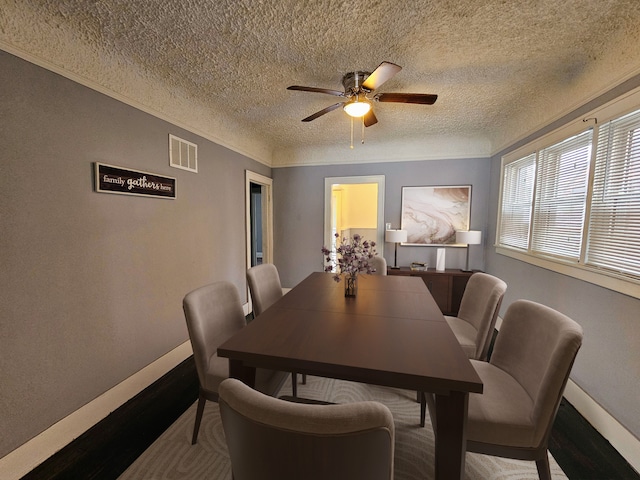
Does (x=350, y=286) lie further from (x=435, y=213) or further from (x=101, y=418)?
(x=435, y=213)

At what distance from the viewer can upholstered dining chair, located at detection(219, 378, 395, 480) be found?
0.62 meters

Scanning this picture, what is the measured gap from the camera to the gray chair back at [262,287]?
212 cm

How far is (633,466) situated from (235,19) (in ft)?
11.2

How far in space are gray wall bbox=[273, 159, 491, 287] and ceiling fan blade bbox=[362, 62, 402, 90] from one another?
2458 mm

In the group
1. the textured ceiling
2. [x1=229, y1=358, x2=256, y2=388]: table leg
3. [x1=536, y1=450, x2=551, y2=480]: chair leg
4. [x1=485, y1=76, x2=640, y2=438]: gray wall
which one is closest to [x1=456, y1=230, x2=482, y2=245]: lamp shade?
[x1=485, y1=76, x2=640, y2=438]: gray wall

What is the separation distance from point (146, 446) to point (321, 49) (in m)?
2.80

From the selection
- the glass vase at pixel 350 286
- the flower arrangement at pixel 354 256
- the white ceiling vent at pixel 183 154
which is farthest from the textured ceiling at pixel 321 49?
the glass vase at pixel 350 286

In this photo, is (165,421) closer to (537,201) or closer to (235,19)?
(235,19)

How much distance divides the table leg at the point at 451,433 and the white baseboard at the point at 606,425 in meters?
1.36

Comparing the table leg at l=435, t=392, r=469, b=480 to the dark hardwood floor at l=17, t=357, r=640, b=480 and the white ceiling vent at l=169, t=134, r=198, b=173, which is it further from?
the white ceiling vent at l=169, t=134, r=198, b=173

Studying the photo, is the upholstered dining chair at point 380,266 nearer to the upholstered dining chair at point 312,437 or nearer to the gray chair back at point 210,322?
the gray chair back at point 210,322

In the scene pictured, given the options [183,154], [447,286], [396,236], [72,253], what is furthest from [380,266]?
[72,253]

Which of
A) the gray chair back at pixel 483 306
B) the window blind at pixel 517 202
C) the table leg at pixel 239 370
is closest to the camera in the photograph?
the table leg at pixel 239 370

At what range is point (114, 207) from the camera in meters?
1.97
